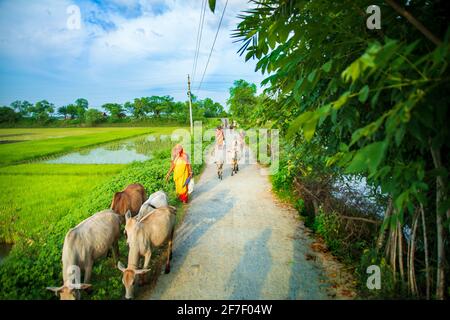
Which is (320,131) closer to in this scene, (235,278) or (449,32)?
(449,32)

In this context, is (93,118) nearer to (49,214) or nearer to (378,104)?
(49,214)

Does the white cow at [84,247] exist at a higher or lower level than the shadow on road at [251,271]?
higher

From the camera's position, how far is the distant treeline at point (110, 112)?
6581 centimetres

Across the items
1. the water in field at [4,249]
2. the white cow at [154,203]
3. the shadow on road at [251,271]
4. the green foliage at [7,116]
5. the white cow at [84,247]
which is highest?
the green foliage at [7,116]

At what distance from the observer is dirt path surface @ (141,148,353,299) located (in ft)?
11.7

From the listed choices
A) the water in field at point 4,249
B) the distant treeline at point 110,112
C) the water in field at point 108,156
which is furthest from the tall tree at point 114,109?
the water in field at point 4,249

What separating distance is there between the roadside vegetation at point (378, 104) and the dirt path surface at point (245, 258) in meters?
0.61

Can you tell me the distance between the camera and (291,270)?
13.2 feet

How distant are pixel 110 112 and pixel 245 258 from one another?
326 ft

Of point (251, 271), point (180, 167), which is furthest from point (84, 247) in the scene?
point (180, 167)

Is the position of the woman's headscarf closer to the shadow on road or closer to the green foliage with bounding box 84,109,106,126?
the shadow on road

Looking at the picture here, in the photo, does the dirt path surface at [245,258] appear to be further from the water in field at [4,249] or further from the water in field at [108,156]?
the water in field at [108,156]
